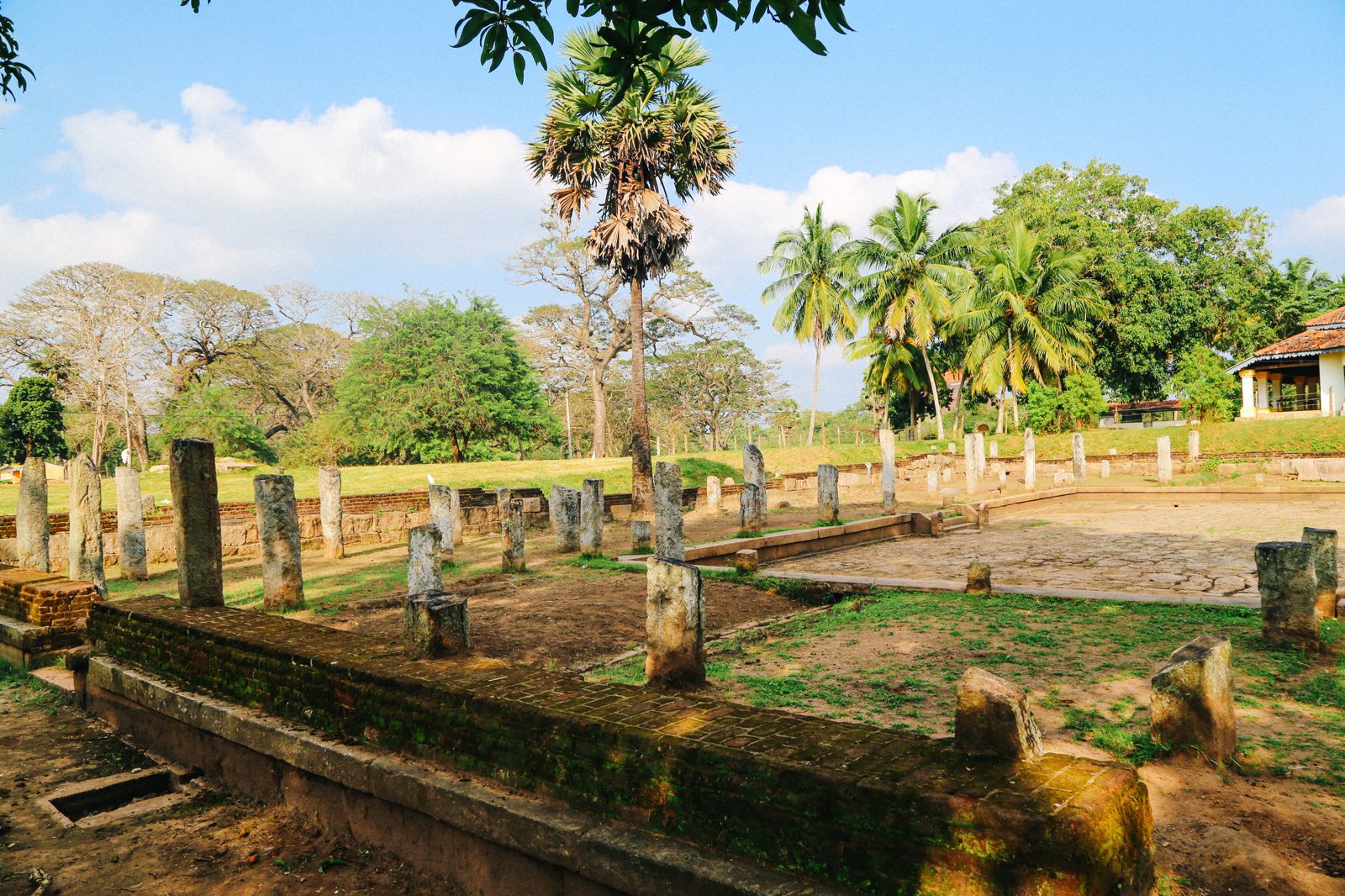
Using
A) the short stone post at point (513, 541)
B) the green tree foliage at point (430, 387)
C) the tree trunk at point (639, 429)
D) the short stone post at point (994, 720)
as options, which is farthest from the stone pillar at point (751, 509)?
the green tree foliage at point (430, 387)

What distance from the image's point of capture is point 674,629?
18.0ft

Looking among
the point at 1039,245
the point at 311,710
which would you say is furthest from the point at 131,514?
the point at 1039,245

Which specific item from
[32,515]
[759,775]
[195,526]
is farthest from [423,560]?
[759,775]

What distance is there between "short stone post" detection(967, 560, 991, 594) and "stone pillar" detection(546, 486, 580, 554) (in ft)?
21.6

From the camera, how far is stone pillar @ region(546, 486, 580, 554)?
13.0 m

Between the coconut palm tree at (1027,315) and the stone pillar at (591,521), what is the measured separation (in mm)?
25936

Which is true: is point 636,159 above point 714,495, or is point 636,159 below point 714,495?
above

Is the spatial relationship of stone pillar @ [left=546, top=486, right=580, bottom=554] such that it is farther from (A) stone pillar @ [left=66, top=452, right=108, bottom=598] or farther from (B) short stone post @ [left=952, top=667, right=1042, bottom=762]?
(B) short stone post @ [left=952, top=667, right=1042, bottom=762]

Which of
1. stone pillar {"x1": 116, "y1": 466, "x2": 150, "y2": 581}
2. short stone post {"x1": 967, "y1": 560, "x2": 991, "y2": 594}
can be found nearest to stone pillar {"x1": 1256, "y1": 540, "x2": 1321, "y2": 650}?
short stone post {"x1": 967, "y1": 560, "x2": 991, "y2": 594}

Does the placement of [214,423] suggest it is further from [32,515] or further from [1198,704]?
[1198,704]

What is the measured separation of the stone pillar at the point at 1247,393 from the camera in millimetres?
33594

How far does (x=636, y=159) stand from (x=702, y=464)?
12.6 meters

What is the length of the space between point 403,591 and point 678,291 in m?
31.6

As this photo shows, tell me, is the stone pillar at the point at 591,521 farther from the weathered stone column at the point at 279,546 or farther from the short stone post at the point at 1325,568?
the short stone post at the point at 1325,568
